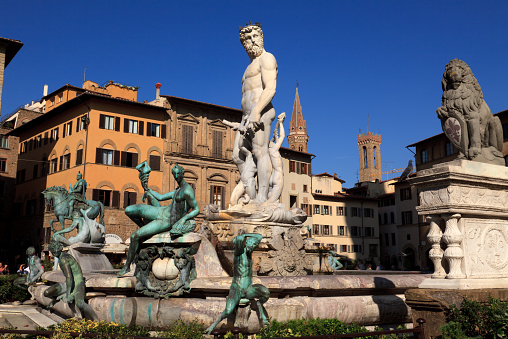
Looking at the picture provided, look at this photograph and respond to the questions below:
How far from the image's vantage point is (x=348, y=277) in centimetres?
738

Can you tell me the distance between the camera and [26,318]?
9992 millimetres

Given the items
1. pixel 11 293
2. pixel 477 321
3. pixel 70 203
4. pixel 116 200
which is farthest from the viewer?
pixel 116 200

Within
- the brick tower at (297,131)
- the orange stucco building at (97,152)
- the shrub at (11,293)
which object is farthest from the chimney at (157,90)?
the brick tower at (297,131)

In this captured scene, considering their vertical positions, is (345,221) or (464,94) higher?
(345,221)

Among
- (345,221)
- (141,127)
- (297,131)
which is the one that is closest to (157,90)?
(141,127)

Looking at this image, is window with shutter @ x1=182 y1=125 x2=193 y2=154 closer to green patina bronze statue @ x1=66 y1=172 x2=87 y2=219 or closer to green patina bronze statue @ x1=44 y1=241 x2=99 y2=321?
green patina bronze statue @ x1=66 y1=172 x2=87 y2=219

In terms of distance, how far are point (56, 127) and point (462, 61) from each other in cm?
4556

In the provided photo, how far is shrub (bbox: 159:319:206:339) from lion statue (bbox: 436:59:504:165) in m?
3.92

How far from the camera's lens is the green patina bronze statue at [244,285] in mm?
5805

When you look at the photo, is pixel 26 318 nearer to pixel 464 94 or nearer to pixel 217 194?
pixel 464 94

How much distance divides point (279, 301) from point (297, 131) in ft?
404

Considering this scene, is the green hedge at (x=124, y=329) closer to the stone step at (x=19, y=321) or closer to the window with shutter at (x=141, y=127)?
the stone step at (x=19, y=321)

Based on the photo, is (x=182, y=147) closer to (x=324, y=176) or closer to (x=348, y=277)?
(x=324, y=176)

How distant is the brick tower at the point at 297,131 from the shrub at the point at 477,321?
391ft
